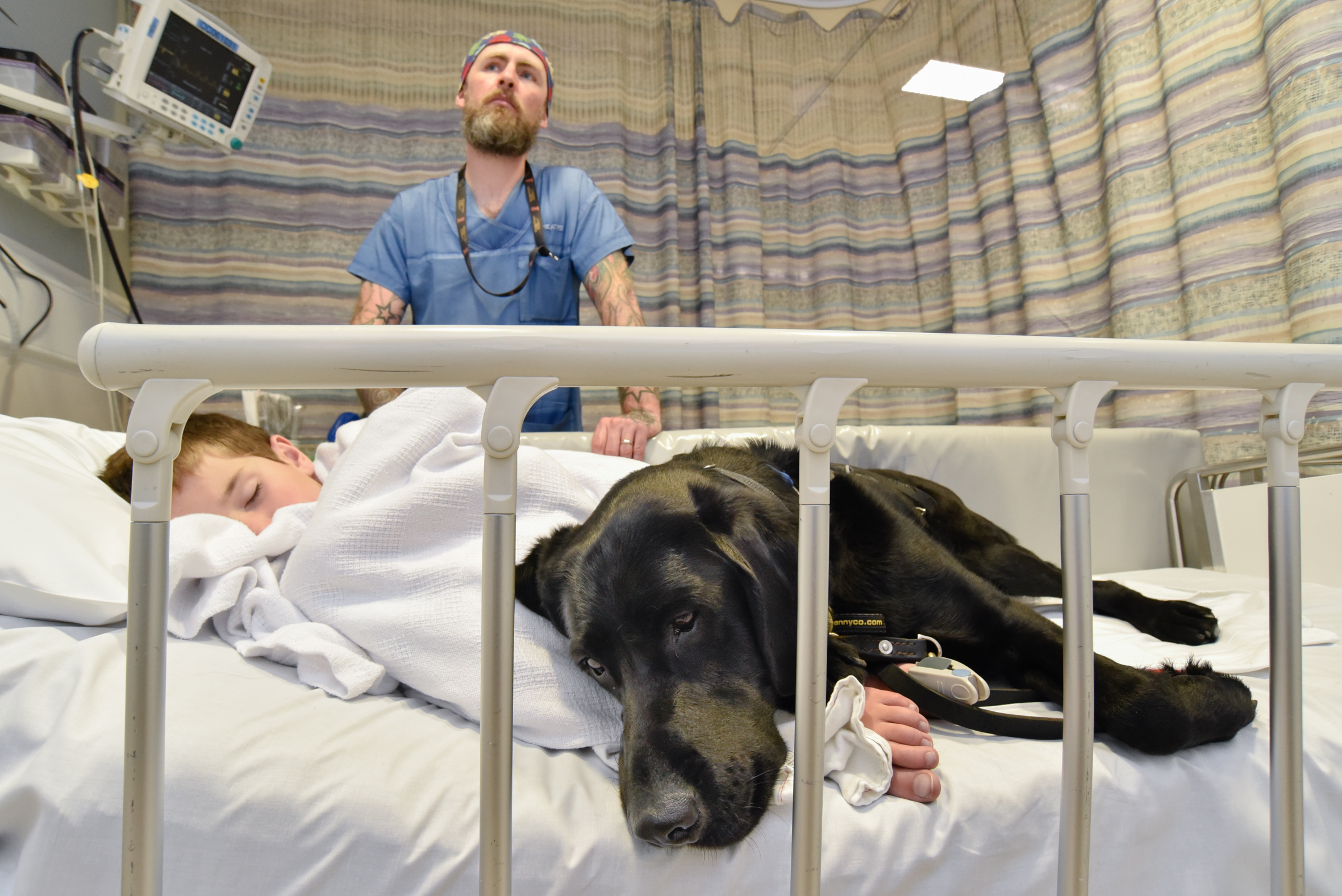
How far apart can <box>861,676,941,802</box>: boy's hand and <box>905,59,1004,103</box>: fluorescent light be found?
2823 millimetres

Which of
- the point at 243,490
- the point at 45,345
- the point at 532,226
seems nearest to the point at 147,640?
the point at 243,490

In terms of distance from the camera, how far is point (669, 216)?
307cm

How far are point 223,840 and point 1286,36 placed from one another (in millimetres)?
2606

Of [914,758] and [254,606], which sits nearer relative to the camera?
[914,758]

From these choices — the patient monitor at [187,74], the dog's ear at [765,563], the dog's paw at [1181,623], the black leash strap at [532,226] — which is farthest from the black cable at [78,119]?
the dog's paw at [1181,623]

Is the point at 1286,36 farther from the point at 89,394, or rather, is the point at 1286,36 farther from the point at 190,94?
the point at 89,394

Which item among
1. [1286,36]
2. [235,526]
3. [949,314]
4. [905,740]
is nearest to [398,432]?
[235,526]

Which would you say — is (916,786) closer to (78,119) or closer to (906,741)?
(906,741)

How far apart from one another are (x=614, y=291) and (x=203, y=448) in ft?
3.65

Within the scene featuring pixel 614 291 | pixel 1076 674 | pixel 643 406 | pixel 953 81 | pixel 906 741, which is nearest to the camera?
pixel 1076 674

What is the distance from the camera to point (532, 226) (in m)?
2.08

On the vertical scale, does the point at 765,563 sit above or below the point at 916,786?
above

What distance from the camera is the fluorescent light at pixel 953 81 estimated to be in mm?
2828

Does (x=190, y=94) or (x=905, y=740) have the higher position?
(x=190, y=94)
